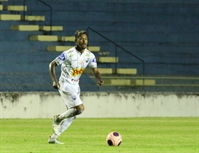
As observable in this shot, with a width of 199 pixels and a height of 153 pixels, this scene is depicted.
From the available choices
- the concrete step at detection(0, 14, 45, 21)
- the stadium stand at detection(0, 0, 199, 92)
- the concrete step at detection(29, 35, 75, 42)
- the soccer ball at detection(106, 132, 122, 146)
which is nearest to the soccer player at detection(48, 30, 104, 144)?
the soccer ball at detection(106, 132, 122, 146)

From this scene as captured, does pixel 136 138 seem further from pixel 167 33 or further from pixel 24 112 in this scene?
pixel 167 33

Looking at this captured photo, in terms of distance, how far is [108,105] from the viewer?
24.8 meters

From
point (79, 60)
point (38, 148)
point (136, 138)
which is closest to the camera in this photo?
point (38, 148)

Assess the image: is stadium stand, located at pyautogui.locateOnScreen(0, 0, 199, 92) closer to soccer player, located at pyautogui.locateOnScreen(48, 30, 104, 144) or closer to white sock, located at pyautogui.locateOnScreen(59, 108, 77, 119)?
soccer player, located at pyautogui.locateOnScreen(48, 30, 104, 144)

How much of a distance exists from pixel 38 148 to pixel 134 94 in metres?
12.7

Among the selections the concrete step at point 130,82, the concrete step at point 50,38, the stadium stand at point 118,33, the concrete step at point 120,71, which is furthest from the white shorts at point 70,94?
the concrete step at point 120,71

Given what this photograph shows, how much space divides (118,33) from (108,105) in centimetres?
674

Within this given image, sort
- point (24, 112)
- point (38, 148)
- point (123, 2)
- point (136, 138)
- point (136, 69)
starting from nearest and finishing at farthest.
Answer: point (38, 148) → point (136, 138) → point (24, 112) → point (136, 69) → point (123, 2)

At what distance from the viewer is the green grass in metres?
12.5

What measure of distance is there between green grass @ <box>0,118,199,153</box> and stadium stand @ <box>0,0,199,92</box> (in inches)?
209

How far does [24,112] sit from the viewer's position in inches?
931

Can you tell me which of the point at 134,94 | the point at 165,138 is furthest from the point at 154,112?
the point at 165,138

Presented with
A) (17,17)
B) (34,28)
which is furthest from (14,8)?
(34,28)

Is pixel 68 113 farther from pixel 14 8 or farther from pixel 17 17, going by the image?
pixel 14 8
